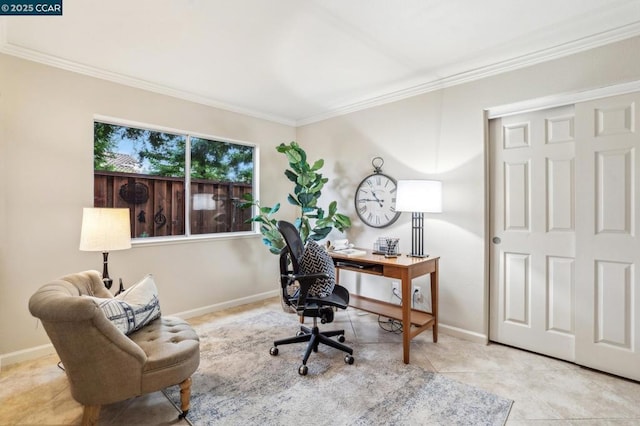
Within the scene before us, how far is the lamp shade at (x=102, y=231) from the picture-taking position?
90.4 inches

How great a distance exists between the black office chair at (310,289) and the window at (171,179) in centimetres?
155

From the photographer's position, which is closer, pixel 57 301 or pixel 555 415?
pixel 57 301

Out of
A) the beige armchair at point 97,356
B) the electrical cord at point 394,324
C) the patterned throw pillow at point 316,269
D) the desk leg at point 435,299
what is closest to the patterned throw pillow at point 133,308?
the beige armchair at point 97,356

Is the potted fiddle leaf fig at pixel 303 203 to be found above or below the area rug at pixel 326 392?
above

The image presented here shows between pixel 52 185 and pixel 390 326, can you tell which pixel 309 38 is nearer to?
pixel 52 185

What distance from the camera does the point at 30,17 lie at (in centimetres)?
203

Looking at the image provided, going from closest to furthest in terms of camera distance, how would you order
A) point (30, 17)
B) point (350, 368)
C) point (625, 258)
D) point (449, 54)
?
point (30, 17) → point (625, 258) → point (350, 368) → point (449, 54)

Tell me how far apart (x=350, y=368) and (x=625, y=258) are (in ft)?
6.90

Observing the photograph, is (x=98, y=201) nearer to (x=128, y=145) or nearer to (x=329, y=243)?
(x=128, y=145)

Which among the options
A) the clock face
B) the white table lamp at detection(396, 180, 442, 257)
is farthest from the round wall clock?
the white table lamp at detection(396, 180, 442, 257)

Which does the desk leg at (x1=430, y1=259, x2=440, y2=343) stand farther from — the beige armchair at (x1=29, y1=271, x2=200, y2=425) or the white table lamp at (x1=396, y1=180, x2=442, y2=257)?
the beige armchair at (x1=29, y1=271, x2=200, y2=425)

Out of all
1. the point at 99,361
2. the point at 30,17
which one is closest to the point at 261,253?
the point at 99,361

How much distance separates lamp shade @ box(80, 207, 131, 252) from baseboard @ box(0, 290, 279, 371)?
3.47 ft

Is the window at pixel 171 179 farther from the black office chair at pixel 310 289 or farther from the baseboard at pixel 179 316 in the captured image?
the black office chair at pixel 310 289
